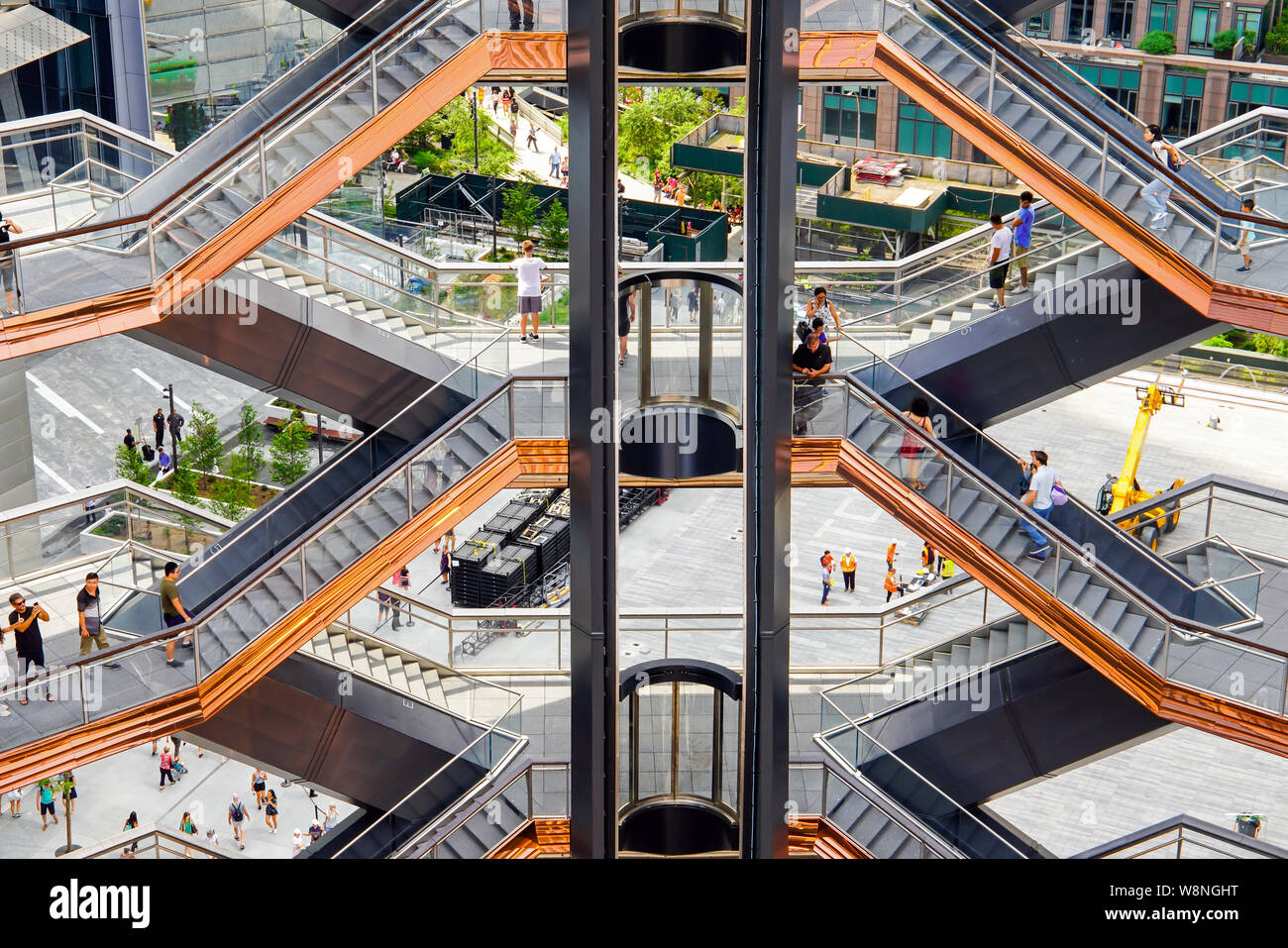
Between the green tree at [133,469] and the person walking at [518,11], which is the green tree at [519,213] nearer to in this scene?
the green tree at [133,469]

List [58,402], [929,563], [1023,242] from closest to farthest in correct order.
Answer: [1023,242] → [929,563] → [58,402]

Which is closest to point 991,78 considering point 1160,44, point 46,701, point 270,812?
point 46,701

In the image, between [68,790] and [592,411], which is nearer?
[592,411]

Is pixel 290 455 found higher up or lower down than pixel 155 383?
higher up

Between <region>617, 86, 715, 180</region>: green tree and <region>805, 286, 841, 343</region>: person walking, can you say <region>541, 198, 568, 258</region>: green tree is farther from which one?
<region>805, 286, 841, 343</region>: person walking

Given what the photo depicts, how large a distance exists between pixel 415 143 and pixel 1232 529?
4625 cm

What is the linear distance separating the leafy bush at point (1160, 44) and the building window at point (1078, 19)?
2588mm

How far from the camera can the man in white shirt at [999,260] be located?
2464 centimetres

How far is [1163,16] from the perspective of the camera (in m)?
64.1

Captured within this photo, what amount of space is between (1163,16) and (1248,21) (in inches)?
126

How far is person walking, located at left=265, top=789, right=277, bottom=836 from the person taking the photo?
34688mm

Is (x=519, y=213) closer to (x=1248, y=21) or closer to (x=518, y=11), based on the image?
(x=518, y=11)

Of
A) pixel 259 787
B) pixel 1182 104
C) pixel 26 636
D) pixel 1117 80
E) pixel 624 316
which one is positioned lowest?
pixel 259 787
